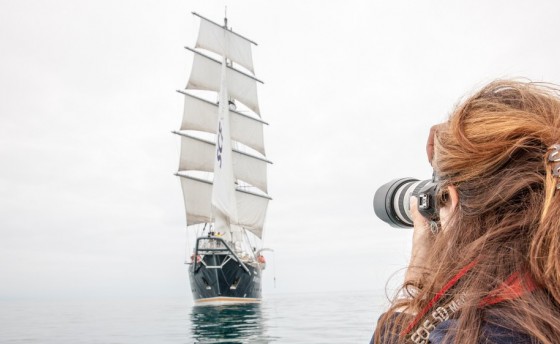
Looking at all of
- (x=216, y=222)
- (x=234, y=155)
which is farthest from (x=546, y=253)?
(x=234, y=155)

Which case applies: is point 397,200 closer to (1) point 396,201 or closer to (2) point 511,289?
Answer: (1) point 396,201

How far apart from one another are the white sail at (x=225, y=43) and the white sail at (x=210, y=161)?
11903 mm

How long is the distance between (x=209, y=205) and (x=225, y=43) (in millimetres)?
20645

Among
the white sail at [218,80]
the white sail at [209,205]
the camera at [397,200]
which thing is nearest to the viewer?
the camera at [397,200]

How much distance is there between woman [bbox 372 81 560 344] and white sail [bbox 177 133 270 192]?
1848 inches

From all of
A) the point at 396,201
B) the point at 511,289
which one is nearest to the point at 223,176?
the point at 396,201

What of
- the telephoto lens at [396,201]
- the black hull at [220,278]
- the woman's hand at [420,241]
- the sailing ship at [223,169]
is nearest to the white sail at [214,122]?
the sailing ship at [223,169]

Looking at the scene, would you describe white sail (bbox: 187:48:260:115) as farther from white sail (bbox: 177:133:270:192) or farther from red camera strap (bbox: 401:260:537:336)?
red camera strap (bbox: 401:260:537:336)

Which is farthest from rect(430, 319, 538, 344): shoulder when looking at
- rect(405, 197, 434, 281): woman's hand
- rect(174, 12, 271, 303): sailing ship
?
rect(174, 12, 271, 303): sailing ship

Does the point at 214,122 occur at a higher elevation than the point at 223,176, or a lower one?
higher

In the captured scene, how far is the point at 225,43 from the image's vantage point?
181 ft

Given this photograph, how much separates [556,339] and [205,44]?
54.9m

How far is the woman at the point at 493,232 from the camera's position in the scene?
90 centimetres

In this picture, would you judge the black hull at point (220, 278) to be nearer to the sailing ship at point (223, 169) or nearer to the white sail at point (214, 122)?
the sailing ship at point (223, 169)
